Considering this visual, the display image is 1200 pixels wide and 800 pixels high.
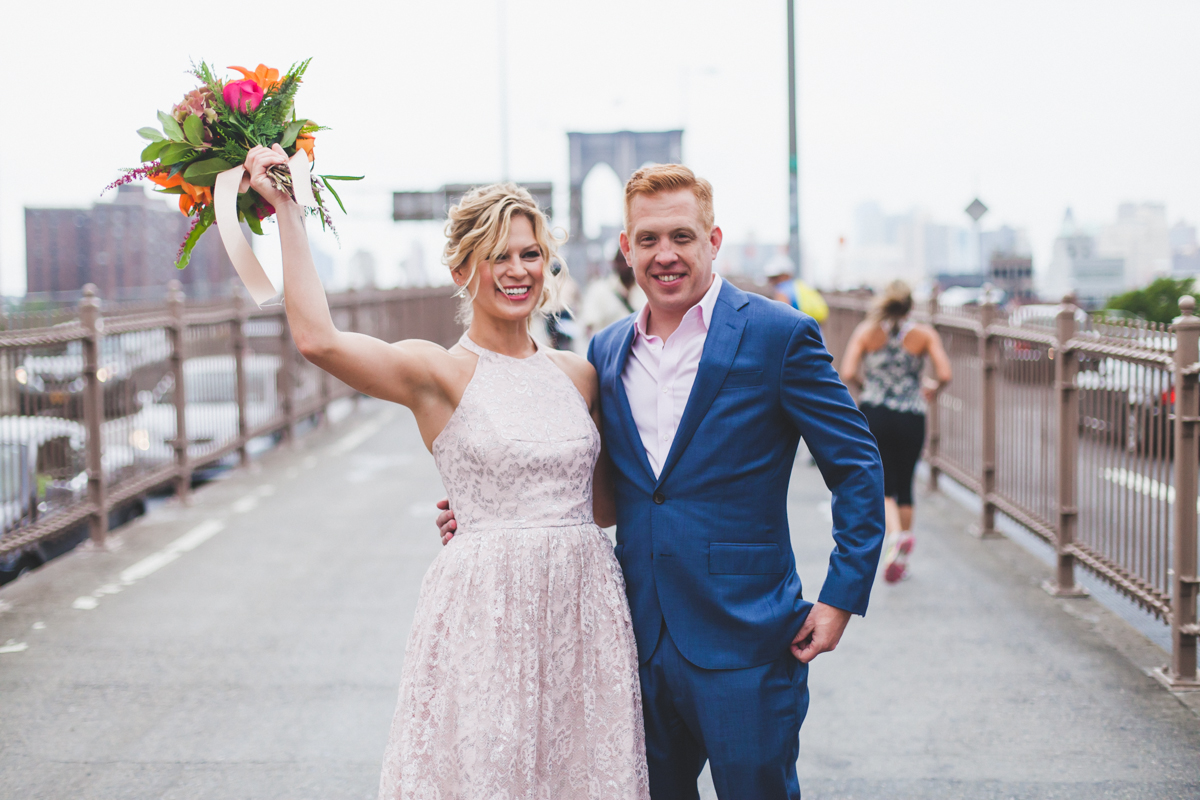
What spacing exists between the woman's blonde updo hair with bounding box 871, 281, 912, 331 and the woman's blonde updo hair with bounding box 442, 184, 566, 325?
4.45m

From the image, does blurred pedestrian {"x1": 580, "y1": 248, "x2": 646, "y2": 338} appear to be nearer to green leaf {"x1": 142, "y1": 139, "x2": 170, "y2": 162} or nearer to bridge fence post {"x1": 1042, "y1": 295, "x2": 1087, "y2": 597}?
bridge fence post {"x1": 1042, "y1": 295, "x2": 1087, "y2": 597}

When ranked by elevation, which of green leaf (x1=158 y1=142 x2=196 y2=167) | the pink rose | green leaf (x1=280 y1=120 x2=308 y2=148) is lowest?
green leaf (x1=158 y1=142 x2=196 y2=167)

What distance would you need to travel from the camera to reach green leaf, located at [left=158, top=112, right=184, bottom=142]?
2.60 m

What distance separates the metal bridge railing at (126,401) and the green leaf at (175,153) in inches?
177

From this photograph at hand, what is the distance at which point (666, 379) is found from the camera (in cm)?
280

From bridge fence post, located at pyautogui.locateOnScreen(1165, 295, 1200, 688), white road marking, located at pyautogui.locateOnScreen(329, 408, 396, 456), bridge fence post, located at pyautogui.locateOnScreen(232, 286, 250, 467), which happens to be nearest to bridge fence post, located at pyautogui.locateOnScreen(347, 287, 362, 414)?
white road marking, located at pyautogui.locateOnScreen(329, 408, 396, 456)

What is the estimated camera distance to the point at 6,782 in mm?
4156

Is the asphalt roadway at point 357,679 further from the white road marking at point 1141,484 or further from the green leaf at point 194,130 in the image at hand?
the green leaf at point 194,130

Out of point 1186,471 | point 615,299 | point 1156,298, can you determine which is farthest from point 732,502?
point 1156,298

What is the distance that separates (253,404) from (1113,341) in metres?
9.00

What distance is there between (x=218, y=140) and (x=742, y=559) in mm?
1588

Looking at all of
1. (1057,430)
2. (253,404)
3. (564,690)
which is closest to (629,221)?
(564,690)

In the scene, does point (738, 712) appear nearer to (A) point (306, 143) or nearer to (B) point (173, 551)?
(A) point (306, 143)

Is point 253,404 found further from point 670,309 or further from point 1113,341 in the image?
point 670,309
